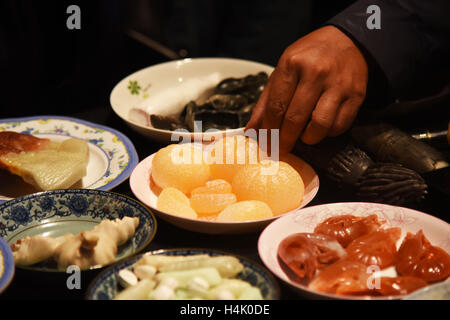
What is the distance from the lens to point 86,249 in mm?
905

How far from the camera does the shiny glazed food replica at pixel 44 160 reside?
47.6 inches

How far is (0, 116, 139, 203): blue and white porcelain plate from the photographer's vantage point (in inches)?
50.2

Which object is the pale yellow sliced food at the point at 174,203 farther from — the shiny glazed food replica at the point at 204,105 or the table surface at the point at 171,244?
the shiny glazed food replica at the point at 204,105

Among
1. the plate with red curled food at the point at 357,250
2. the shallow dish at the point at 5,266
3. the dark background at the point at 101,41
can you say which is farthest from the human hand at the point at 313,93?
the dark background at the point at 101,41

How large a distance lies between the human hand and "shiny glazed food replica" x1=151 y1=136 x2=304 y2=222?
0.11 meters

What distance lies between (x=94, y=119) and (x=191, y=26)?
1640mm

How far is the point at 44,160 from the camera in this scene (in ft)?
4.17

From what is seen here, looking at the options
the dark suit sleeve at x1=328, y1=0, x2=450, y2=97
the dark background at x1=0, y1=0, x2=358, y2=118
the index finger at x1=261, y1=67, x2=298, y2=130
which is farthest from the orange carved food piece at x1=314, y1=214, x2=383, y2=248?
Answer: the dark background at x1=0, y1=0, x2=358, y2=118

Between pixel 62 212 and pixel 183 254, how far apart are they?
37 centimetres

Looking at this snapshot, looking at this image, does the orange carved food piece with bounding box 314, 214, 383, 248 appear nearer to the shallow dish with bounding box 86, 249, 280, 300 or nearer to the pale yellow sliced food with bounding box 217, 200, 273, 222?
the pale yellow sliced food with bounding box 217, 200, 273, 222

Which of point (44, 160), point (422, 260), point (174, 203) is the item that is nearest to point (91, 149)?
point (44, 160)

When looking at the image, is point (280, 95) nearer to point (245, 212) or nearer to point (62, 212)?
point (245, 212)

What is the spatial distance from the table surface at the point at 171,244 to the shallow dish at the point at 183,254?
0.05m
